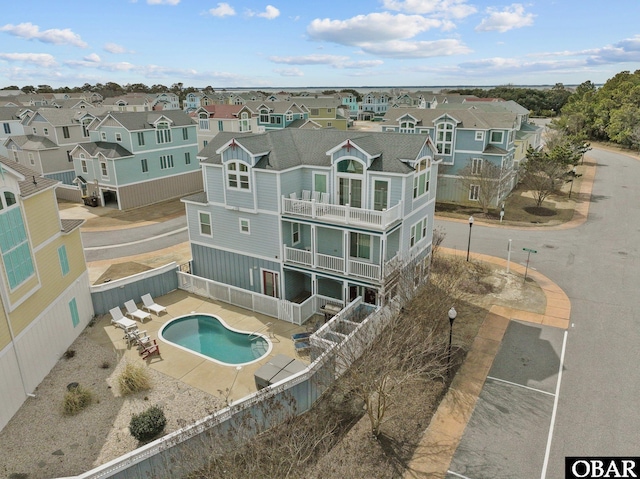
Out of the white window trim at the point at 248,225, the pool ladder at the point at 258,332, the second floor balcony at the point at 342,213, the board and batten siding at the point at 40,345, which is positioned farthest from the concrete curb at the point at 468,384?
the board and batten siding at the point at 40,345

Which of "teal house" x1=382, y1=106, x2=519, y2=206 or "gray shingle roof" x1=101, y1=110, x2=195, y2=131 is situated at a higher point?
"gray shingle roof" x1=101, y1=110, x2=195, y2=131

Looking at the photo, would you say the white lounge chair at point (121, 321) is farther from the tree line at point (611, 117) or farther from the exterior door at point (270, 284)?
the tree line at point (611, 117)

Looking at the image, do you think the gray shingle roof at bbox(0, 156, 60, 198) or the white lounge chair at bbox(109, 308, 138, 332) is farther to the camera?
the white lounge chair at bbox(109, 308, 138, 332)

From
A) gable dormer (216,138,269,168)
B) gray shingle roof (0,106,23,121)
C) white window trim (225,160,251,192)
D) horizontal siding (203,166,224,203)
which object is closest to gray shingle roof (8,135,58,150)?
→ gray shingle roof (0,106,23,121)

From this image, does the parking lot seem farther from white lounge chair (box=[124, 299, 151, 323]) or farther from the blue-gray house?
white lounge chair (box=[124, 299, 151, 323])

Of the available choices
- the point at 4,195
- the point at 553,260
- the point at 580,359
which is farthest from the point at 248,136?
the point at 553,260

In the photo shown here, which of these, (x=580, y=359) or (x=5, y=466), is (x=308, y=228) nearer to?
Result: (x=580, y=359)

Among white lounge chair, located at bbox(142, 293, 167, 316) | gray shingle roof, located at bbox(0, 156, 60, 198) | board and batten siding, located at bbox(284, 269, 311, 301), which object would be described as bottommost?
white lounge chair, located at bbox(142, 293, 167, 316)
